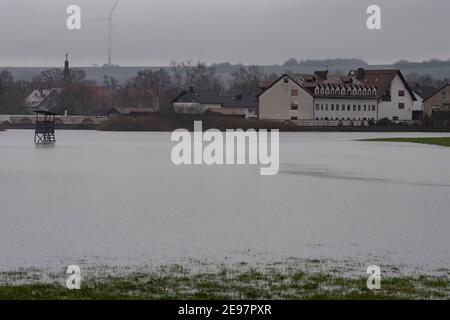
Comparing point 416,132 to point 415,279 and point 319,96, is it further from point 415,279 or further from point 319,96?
point 415,279

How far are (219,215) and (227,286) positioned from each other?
10.8 meters

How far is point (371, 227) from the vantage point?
2383cm

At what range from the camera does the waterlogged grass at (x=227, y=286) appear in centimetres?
A: 1464

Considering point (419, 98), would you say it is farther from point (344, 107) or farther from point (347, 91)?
point (344, 107)

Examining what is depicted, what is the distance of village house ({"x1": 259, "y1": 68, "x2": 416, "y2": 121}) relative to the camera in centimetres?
15712

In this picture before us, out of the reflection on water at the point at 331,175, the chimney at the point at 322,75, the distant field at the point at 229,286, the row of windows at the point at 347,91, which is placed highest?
the chimney at the point at 322,75

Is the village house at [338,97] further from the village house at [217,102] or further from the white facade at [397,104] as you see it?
the village house at [217,102]

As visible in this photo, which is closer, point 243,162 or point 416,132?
point 243,162

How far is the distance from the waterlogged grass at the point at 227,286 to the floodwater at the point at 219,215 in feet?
5.36

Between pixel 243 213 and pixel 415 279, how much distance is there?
36.2 ft

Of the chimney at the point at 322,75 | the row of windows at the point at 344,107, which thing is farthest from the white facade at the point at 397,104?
the chimney at the point at 322,75

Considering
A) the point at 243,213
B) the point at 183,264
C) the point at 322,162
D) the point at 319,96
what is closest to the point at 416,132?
the point at 319,96

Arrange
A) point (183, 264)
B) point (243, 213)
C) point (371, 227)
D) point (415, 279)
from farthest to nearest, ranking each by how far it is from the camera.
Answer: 1. point (243, 213)
2. point (371, 227)
3. point (183, 264)
4. point (415, 279)
